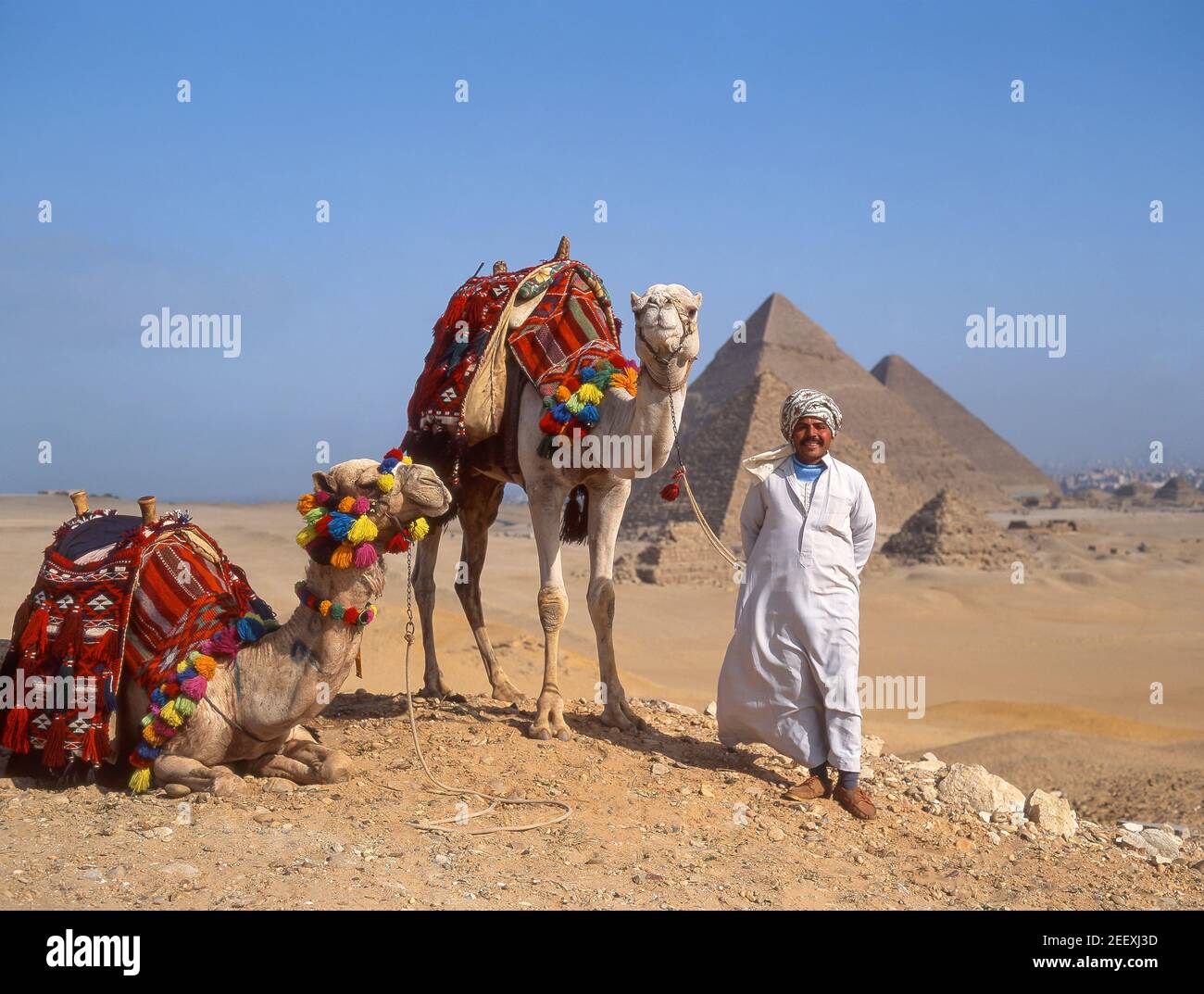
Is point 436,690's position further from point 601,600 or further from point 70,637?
point 70,637

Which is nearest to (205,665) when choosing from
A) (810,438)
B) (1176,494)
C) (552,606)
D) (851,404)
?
(552,606)

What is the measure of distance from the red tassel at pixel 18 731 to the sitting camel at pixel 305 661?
642mm

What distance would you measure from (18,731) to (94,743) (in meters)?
0.42

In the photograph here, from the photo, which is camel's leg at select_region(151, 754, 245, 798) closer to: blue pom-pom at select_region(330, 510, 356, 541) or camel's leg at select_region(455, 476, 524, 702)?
blue pom-pom at select_region(330, 510, 356, 541)

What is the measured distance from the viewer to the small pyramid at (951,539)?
42906 mm

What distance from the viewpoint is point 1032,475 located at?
122m

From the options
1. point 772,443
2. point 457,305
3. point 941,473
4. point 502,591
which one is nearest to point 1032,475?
point 941,473

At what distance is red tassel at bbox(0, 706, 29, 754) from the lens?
545cm

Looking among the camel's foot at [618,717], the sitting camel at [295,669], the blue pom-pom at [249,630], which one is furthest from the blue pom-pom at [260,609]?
the camel's foot at [618,717]

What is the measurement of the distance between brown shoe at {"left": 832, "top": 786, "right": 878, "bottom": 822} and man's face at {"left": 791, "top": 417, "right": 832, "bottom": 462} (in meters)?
1.55

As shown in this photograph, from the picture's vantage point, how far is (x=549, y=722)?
20.7 feet

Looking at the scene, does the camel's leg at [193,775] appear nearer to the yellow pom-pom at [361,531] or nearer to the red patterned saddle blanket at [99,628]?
the red patterned saddle blanket at [99,628]
